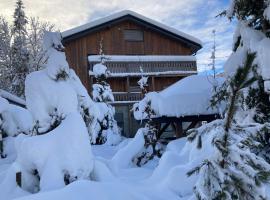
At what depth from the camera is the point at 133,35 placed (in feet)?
99.8

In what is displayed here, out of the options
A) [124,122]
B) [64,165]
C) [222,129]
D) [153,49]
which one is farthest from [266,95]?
[153,49]

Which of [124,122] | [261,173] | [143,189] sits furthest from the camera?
[124,122]

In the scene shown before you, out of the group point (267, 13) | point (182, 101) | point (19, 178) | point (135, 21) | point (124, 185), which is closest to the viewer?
point (124, 185)

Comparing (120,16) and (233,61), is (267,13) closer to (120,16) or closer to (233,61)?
(233,61)

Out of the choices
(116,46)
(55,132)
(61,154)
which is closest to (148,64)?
(116,46)

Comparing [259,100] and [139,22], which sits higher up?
[139,22]

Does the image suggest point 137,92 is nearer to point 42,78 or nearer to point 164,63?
point 164,63

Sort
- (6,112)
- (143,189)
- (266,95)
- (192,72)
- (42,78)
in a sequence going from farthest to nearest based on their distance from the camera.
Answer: (192,72)
(6,112)
(42,78)
(266,95)
(143,189)

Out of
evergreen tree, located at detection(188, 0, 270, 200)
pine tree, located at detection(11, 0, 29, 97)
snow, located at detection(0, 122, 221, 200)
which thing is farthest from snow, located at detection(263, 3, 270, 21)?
pine tree, located at detection(11, 0, 29, 97)

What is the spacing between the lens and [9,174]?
839 centimetres

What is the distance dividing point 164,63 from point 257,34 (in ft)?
72.8

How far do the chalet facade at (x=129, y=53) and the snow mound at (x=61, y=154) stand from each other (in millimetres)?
19484

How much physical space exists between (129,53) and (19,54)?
1156cm

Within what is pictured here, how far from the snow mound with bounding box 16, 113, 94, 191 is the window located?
76.3 ft
